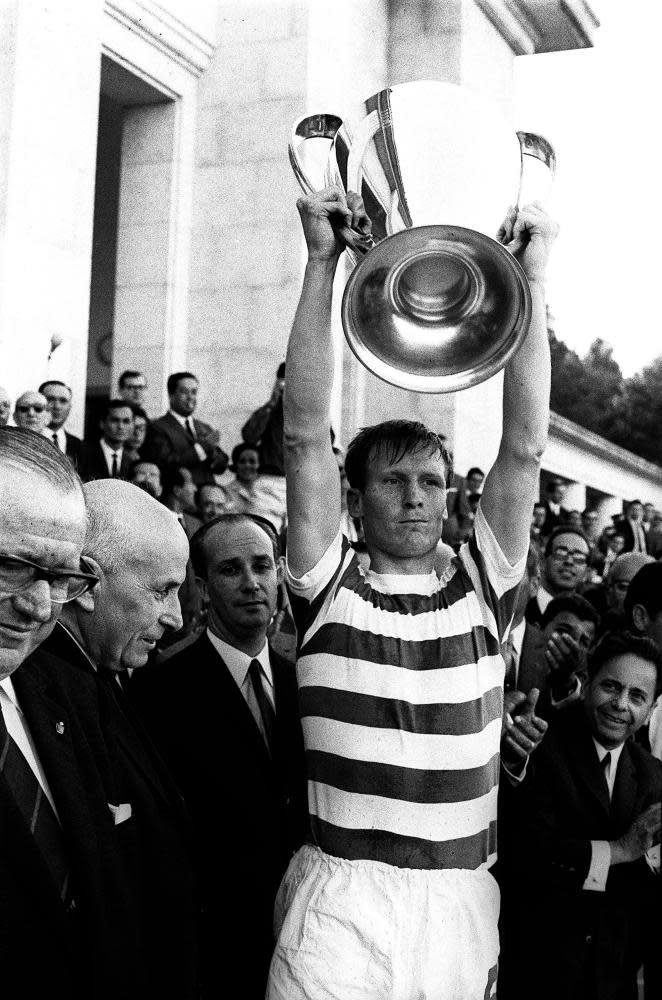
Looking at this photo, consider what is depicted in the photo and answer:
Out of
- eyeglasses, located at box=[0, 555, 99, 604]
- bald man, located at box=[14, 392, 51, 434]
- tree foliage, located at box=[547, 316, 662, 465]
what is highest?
tree foliage, located at box=[547, 316, 662, 465]

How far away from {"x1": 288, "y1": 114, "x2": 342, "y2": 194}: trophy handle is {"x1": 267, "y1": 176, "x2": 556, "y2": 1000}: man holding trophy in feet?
0.43

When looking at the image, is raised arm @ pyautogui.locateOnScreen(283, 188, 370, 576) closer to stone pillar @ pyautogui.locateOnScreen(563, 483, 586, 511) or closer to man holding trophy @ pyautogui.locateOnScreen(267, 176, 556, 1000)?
man holding trophy @ pyautogui.locateOnScreen(267, 176, 556, 1000)

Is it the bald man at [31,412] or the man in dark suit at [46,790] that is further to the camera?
the bald man at [31,412]

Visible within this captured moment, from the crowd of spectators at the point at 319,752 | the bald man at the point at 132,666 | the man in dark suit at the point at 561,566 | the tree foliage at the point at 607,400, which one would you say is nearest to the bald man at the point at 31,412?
the man in dark suit at the point at 561,566

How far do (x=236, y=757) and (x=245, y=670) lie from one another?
1.30ft

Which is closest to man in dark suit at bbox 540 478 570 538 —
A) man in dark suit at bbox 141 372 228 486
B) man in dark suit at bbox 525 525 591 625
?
man in dark suit at bbox 141 372 228 486

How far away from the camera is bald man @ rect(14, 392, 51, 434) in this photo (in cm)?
798

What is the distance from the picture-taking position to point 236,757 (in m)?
3.57

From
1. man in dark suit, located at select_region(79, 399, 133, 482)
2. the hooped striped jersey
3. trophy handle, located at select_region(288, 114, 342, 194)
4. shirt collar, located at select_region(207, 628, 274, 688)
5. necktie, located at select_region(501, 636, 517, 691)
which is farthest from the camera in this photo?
man in dark suit, located at select_region(79, 399, 133, 482)

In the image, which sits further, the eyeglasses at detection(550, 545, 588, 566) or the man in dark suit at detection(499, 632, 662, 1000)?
the eyeglasses at detection(550, 545, 588, 566)

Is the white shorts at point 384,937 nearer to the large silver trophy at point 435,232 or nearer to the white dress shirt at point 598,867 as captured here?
the white dress shirt at point 598,867

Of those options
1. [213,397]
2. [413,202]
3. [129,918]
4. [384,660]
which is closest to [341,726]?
[384,660]

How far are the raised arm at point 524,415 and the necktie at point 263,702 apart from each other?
1061mm

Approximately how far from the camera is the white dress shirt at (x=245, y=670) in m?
3.84
